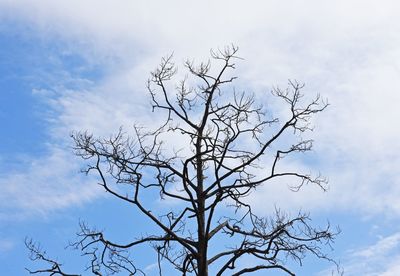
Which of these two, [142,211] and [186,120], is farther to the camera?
[186,120]

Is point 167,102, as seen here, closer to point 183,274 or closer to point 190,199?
point 190,199

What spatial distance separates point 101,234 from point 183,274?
5.12ft

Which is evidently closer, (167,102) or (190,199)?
(190,199)

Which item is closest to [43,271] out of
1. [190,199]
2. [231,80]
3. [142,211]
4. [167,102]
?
[142,211]

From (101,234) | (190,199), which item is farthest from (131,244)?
(190,199)

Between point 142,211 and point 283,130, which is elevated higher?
point 283,130

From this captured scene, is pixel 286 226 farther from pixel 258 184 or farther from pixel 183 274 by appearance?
pixel 183 274

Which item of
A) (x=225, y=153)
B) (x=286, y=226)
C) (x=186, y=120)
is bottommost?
(x=286, y=226)

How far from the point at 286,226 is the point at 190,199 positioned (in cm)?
168

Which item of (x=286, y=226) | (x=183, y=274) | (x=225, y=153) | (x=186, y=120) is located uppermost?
(x=186, y=120)

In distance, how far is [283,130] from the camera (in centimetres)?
1048

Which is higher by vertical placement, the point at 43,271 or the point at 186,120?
the point at 186,120

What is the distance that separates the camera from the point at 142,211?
10109 millimetres

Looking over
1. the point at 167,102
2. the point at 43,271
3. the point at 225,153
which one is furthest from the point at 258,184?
the point at 43,271
